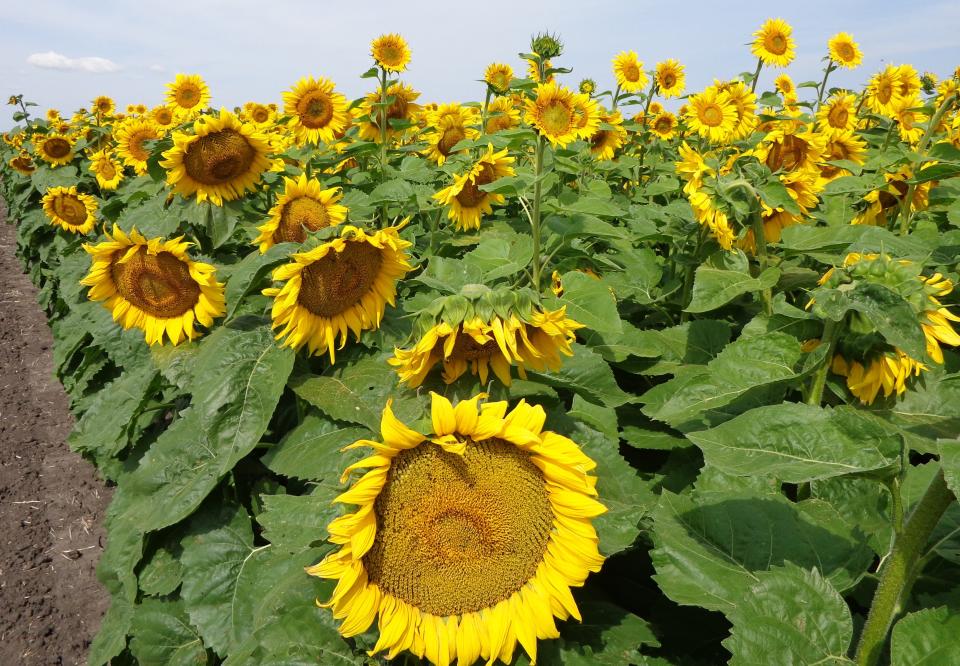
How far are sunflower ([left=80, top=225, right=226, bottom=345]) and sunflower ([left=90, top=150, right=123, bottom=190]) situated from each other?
4.21 metres

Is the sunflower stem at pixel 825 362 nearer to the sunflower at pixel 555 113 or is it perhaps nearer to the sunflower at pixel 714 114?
the sunflower at pixel 555 113

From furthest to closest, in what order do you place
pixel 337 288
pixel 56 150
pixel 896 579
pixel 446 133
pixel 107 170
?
pixel 56 150 < pixel 107 170 < pixel 446 133 < pixel 337 288 < pixel 896 579

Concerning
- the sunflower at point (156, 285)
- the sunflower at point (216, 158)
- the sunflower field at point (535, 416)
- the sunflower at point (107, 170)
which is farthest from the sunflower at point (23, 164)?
the sunflower at point (156, 285)

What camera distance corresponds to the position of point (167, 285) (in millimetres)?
2709

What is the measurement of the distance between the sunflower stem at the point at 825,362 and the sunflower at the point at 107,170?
6.68 m

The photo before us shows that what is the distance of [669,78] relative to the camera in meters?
6.75

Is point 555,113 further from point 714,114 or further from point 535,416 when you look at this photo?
point 714,114

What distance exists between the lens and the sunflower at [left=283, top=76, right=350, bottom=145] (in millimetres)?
4594

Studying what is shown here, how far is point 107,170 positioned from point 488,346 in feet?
21.4

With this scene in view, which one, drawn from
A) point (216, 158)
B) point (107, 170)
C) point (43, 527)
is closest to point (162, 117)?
point (107, 170)

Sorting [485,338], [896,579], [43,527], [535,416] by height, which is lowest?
[43,527]

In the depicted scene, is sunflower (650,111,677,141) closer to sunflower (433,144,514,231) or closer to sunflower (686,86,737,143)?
sunflower (686,86,737,143)

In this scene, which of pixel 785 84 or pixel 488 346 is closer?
pixel 488 346

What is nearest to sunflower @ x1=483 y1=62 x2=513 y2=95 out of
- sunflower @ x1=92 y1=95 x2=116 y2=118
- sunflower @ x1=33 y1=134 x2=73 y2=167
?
sunflower @ x1=33 y1=134 x2=73 y2=167
